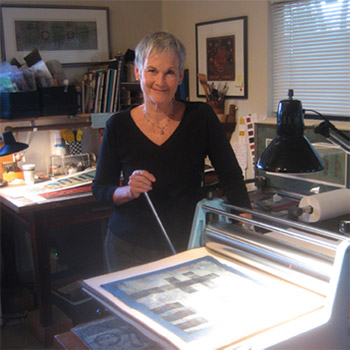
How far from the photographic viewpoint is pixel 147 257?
5.43 feet

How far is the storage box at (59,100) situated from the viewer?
10.4 feet

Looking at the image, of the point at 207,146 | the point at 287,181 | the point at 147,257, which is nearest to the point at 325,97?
the point at 287,181

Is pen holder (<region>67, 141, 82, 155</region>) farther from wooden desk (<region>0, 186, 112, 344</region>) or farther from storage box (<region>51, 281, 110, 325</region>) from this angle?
storage box (<region>51, 281, 110, 325</region>)

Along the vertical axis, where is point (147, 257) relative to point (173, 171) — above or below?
below

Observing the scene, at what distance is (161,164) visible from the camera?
63.7 inches

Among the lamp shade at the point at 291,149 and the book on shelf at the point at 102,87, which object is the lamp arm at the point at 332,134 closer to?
the lamp shade at the point at 291,149

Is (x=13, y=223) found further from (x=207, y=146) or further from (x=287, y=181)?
(x=207, y=146)

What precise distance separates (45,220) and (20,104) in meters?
0.79

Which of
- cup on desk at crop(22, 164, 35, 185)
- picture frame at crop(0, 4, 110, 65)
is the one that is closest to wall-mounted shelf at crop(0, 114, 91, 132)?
cup on desk at crop(22, 164, 35, 185)

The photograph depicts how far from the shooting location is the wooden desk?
269 cm

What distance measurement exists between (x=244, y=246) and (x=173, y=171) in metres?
0.42

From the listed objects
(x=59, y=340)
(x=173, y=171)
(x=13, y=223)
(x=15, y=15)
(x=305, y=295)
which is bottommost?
(x=13, y=223)

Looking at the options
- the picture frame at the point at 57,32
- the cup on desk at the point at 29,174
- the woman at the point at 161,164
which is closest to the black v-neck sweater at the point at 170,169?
the woman at the point at 161,164

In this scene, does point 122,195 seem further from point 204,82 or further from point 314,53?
point 204,82
